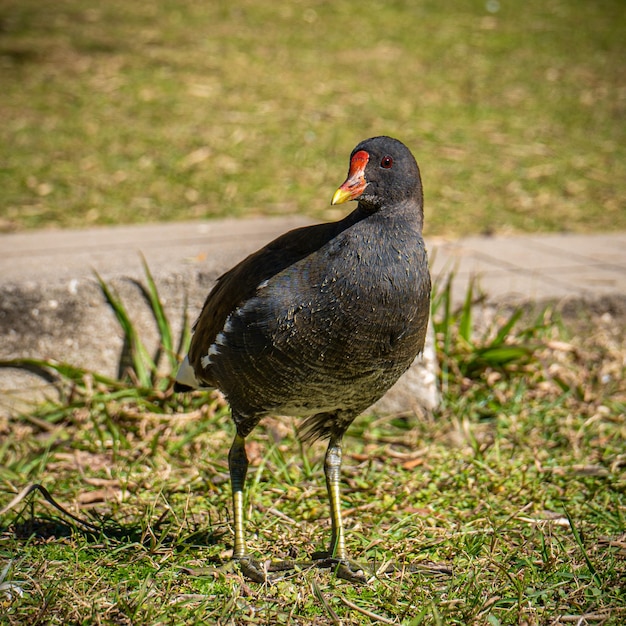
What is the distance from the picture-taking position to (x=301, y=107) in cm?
891

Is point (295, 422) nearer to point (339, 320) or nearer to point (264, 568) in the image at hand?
point (264, 568)

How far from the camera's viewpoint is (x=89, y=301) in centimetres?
411

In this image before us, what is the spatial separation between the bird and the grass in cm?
25

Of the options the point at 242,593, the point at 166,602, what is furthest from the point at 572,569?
the point at 166,602

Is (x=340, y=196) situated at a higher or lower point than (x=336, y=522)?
higher

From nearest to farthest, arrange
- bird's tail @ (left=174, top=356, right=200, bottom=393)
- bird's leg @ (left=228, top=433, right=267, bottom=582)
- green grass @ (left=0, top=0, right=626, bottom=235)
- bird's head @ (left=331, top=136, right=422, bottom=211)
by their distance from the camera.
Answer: bird's head @ (left=331, top=136, right=422, bottom=211)
bird's leg @ (left=228, top=433, right=267, bottom=582)
bird's tail @ (left=174, top=356, right=200, bottom=393)
green grass @ (left=0, top=0, right=626, bottom=235)

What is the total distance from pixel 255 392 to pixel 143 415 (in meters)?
1.30

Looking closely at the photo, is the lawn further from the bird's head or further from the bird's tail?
the bird's head

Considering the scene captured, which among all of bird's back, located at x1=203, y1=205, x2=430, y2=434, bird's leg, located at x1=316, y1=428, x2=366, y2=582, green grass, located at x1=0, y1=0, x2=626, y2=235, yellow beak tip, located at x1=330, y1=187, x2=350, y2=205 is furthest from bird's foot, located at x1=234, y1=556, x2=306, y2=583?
green grass, located at x1=0, y1=0, x2=626, y2=235

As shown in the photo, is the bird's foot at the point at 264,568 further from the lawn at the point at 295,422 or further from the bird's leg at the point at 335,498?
the bird's leg at the point at 335,498

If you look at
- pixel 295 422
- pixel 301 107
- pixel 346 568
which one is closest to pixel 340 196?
pixel 346 568

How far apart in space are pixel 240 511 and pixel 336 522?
0.34 meters

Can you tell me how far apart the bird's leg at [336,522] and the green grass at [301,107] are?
144 inches

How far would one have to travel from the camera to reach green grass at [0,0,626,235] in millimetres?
7055
